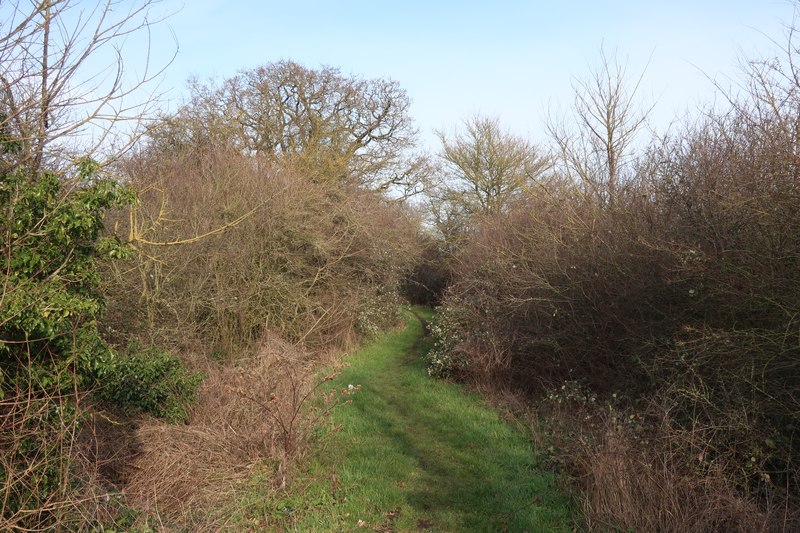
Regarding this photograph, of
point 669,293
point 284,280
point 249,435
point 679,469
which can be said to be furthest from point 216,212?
point 679,469

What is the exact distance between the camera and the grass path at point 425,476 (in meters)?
6.07

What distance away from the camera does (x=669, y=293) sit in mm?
7805

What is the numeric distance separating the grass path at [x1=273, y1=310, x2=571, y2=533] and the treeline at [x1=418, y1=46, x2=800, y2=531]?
0.66 m

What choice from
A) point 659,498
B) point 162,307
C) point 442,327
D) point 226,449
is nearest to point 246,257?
point 162,307

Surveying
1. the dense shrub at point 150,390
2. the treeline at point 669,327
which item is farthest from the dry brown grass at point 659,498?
the dense shrub at point 150,390

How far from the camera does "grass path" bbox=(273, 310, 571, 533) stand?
6.07 meters

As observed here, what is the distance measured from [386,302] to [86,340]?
50.5 ft

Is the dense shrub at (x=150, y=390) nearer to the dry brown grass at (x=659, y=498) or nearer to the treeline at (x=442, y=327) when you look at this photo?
the treeline at (x=442, y=327)

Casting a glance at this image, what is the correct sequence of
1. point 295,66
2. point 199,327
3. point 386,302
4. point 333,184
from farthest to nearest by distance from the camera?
point 295,66 → point 386,302 → point 333,184 → point 199,327

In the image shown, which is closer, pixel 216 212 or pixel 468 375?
pixel 468 375

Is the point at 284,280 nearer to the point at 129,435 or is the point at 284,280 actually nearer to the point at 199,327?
the point at 199,327

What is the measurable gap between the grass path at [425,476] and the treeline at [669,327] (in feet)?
2.16

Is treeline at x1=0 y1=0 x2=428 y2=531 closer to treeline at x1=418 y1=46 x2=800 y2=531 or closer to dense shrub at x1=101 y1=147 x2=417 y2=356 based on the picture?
dense shrub at x1=101 y1=147 x2=417 y2=356

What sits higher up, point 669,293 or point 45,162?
point 45,162
